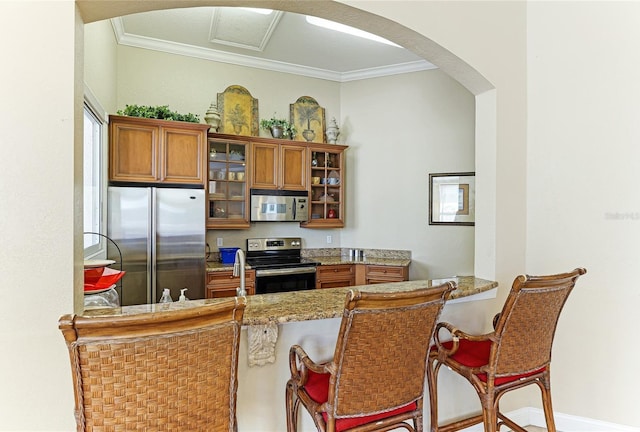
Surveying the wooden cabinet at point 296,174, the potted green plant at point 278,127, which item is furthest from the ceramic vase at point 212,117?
the potted green plant at point 278,127

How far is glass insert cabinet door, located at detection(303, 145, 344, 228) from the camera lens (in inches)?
191

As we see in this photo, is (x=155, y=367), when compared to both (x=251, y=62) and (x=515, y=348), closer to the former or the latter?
(x=515, y=348)

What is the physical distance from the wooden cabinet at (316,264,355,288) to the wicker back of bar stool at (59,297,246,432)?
3.36 metres

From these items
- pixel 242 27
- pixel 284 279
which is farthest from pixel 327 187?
pixel 242 27

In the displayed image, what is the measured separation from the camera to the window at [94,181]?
3.03 m

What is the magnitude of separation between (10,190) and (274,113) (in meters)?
3.94

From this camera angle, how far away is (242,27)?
3.91 meters

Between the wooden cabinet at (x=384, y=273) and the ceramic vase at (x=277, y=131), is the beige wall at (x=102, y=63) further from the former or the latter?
the wooden cabinet at (x=384, y=273)

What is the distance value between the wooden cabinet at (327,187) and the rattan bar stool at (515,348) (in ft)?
10.00

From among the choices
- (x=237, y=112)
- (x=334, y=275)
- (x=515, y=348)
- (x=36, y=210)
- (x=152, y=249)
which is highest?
(x=237, y=112)

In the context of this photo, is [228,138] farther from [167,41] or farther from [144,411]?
[144,411]

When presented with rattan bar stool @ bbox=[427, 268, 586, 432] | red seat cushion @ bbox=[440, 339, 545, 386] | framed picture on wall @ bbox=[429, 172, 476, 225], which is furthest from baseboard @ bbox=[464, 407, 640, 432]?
framed picture on wall @ bbox=[429, 172, 476, 225]

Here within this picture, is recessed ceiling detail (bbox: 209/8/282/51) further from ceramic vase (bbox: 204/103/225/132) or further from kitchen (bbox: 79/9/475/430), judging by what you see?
ceramic vase (bbox: 204/103/225/132)

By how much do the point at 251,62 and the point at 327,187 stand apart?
6.30ft
